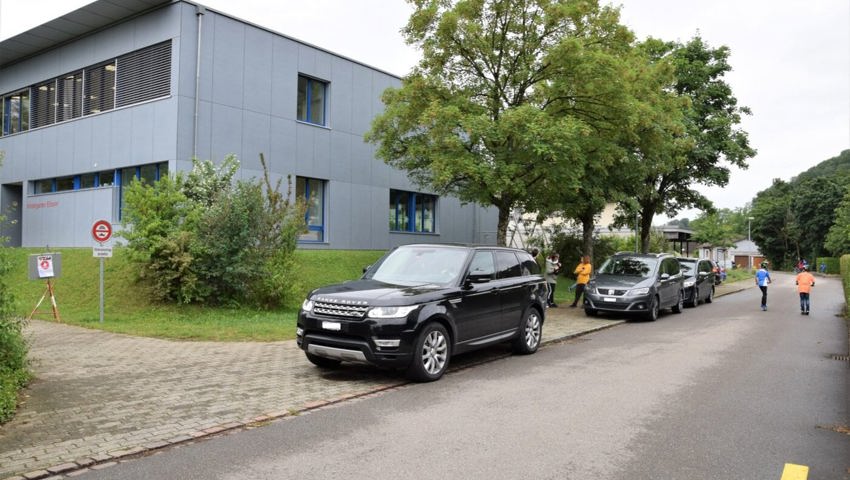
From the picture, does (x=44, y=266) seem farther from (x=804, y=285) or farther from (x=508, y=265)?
(x=804, y=285)

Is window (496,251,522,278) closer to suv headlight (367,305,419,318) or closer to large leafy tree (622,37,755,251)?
suv headlight (367,305,419,318)

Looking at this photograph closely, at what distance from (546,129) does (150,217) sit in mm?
9480

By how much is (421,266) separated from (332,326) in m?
1.83

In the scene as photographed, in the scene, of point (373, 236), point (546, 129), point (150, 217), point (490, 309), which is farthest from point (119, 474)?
point (373, 236)

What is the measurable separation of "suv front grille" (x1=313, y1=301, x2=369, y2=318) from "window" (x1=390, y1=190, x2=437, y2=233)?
19.1m

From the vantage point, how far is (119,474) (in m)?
4.38

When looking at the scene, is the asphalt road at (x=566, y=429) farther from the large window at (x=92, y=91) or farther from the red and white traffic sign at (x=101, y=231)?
the large window at (x=92, y=91)

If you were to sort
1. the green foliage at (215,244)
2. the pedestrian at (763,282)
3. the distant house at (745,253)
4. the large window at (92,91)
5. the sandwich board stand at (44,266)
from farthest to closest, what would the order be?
the distant house at (745,253), the large window at (92,91), the pedestrian at (763,282), the green foliage at (215,244), the sandwich board stand at (44,266)

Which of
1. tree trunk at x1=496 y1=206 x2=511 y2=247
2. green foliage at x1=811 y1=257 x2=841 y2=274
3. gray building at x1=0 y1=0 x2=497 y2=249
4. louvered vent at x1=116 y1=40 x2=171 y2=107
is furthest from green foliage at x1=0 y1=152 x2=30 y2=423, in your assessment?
green foliage at x1=811 y1=257 x2=841 y2=274

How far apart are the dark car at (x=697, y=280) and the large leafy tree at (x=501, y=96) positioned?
22.7ft

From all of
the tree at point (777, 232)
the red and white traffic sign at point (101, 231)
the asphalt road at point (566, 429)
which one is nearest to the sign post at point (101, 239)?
the red and white traffic sign at point (101, 231)

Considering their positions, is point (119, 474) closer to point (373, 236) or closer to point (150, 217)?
point (150, 217)

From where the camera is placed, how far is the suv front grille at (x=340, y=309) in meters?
7.28

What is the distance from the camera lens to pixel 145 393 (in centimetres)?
671
